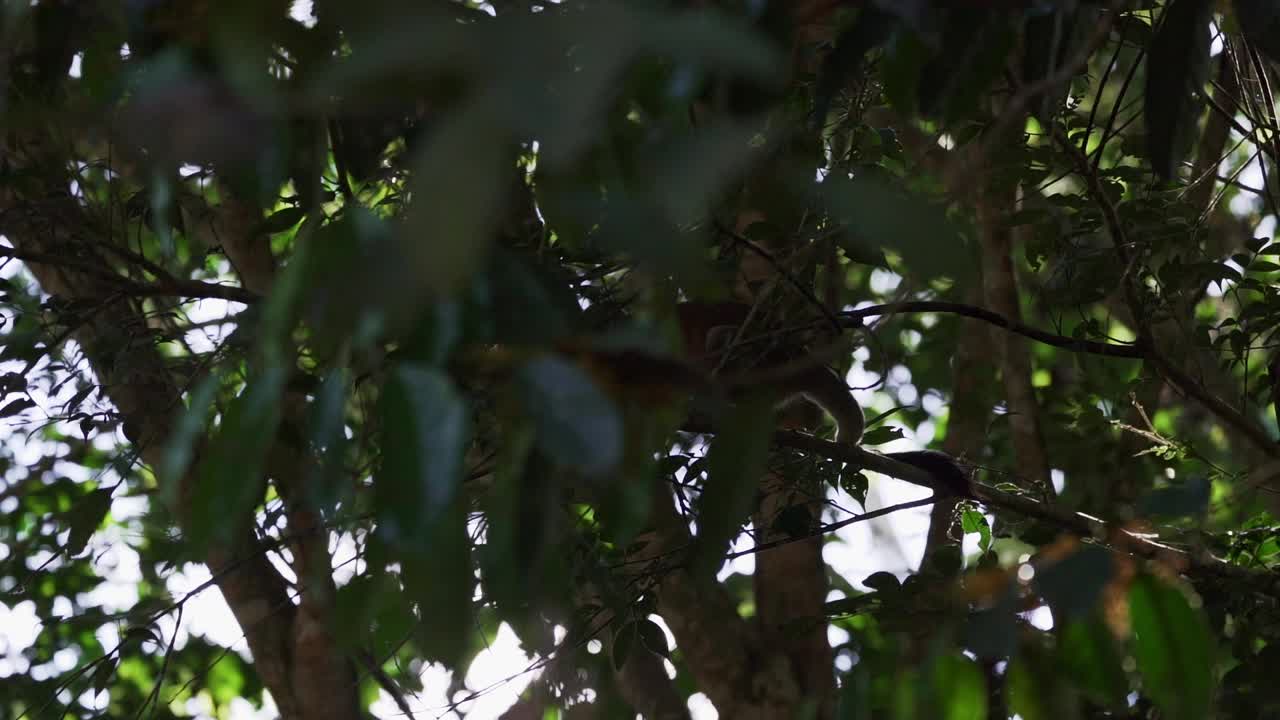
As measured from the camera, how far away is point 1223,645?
11.5 feet

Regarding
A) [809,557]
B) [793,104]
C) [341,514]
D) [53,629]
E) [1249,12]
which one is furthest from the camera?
[809,557]

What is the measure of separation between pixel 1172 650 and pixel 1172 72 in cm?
89

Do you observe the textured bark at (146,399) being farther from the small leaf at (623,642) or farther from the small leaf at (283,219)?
the small leaf at (623,642)

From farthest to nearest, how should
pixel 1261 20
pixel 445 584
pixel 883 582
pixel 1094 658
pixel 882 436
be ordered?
pixel 882 436
pixel 883 582
pixel 1261 20
pixel 1094 658
pixel 445 584

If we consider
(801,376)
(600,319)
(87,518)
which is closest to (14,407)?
(87,518)

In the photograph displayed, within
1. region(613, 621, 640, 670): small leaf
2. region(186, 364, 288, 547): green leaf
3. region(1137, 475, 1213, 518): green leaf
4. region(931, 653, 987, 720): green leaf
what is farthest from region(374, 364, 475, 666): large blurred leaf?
region(613, 621, 640, 670): small leaf

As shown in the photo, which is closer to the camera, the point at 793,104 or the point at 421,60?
the point at 421,60

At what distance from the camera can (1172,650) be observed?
50.3 inches

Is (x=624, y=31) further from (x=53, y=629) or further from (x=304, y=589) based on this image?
(x=53, y=629)

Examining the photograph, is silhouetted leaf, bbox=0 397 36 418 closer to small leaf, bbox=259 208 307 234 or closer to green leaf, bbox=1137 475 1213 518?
small leaf, bbox=259 208 307 234

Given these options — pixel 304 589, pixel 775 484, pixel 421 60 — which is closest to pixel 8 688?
pixel 304 589

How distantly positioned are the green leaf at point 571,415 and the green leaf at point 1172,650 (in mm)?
677

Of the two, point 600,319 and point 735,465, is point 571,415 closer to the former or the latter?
point 735,465

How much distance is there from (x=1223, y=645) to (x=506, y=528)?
10.1 ft
